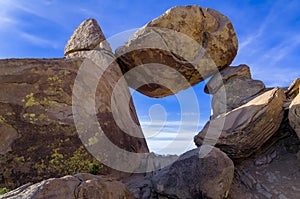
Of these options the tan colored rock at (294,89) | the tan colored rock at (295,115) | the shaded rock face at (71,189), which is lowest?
the shaded rock face at (71,189)

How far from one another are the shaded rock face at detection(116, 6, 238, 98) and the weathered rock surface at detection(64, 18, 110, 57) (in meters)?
1.11

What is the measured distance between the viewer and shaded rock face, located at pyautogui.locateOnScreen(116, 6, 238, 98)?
11.1m

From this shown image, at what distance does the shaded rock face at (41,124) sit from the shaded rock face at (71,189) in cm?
233

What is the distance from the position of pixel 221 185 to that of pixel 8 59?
680cm

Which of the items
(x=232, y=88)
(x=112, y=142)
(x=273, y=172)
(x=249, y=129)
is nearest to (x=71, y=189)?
(x=112, y=142)

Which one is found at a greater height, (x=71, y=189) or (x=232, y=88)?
(x=232, y=88)

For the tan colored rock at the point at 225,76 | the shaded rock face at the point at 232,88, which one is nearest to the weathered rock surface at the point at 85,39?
the tan colored rock at the point at 225,76

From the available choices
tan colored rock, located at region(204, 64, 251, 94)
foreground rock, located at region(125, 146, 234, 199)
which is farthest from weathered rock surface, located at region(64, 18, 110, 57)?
foreground rock, located at region(125, 146, 234, 199)

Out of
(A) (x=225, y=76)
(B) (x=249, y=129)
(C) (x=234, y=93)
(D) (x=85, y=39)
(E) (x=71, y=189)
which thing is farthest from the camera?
(A) (x=225, y=76)

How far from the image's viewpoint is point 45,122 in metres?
7.22

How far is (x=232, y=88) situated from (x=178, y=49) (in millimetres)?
3168

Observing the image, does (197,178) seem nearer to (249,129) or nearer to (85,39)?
(249,129)

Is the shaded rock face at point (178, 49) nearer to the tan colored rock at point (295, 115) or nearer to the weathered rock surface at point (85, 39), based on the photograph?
the weathered rock surface at point (85, 39)

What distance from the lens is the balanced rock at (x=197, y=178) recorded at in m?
5.69
